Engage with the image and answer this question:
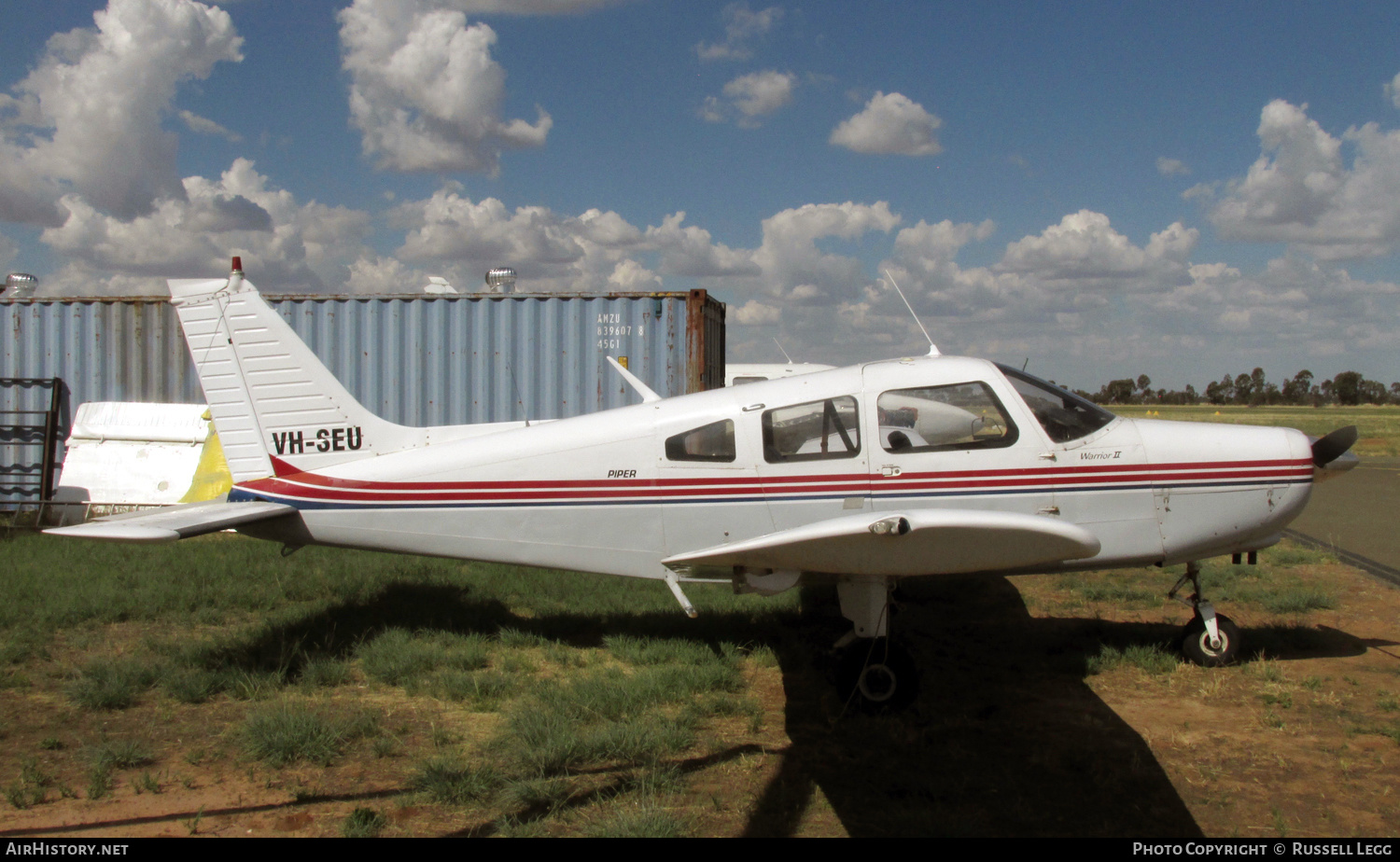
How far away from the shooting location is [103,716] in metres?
4.84

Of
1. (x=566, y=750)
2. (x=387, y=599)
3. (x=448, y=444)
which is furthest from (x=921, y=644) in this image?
(x=387, y=599)

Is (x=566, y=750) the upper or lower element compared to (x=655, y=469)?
lower

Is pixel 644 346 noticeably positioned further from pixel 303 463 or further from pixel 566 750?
pixel 566 750

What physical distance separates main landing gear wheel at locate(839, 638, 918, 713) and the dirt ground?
124 mm

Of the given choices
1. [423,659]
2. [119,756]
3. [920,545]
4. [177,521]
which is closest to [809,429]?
[920,545]

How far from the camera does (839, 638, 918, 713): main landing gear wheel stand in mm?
4871

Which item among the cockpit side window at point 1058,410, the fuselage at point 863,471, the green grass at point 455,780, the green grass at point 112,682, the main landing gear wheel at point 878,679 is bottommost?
the green grass at point 455,780

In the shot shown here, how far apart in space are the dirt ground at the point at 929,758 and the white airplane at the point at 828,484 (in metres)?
0.57

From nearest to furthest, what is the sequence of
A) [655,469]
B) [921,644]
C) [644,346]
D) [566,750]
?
[566,750], [655,469], [921,644], [644,346]

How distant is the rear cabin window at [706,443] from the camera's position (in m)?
5.07

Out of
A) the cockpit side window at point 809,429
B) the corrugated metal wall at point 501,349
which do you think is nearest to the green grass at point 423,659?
the cockpit side window at point 809,429

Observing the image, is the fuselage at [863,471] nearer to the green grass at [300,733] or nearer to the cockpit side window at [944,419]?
the cockpit side window at [944,419]

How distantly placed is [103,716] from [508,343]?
675 cm

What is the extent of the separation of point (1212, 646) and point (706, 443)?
3.69 metres
